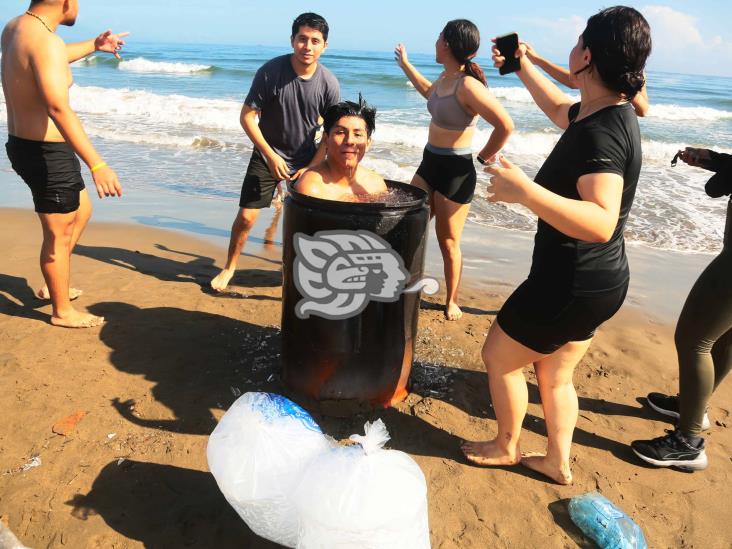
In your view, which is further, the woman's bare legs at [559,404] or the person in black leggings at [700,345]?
the person in black leggings at [700,345]

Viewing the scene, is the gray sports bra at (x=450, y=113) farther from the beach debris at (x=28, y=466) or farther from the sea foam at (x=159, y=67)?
the sea foam at (x=159, y=67)

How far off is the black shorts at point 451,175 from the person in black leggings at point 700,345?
1426mm

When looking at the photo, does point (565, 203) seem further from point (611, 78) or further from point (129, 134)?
point (129, 134)

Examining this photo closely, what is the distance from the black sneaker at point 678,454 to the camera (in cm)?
295

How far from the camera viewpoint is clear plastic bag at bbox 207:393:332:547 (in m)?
2.10

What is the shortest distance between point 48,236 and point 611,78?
3.43m

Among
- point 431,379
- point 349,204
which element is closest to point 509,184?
point 349,204

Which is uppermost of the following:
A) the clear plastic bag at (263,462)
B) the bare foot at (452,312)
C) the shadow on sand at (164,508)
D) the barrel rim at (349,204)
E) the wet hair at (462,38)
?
the wet hair at (462,38)

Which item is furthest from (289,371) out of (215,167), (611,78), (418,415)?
(215,167)

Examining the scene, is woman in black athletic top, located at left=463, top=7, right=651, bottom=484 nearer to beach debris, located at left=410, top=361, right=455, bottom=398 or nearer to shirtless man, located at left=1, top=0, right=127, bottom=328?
beach debris, located at left=410, top=361, right=455, bottom=398

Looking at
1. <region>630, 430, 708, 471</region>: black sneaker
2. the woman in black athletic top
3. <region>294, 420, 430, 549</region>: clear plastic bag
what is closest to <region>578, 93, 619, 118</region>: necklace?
the woman in black athletic top

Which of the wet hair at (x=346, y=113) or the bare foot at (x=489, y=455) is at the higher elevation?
the wet hair at (x=346, y=113)

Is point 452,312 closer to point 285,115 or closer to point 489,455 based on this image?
point 489,455

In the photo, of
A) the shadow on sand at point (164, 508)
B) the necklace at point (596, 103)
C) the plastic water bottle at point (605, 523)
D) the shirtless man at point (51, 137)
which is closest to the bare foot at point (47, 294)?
the shirtless man at point (51, 137)
